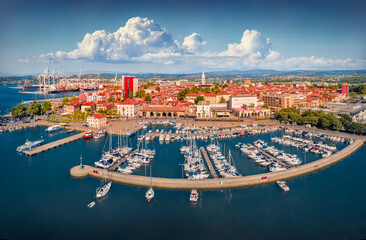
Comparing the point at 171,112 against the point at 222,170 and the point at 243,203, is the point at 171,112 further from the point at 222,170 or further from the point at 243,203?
the point at 243,203

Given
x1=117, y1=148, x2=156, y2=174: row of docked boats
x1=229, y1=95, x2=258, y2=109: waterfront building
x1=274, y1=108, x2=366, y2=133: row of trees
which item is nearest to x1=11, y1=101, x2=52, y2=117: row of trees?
x1=117, y1=148, x2=156, y2=174: row of docked boats

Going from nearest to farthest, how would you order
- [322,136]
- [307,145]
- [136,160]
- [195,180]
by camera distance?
[195,180]
[136,160]
[307,145]
[322,136]

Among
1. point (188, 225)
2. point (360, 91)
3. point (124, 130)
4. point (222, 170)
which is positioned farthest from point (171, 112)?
point (360, 91)

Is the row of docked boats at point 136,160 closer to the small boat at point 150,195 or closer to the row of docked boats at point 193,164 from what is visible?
the row of docked boats at point 193,164

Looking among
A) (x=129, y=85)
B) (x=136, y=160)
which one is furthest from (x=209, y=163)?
(x=129, y=85)

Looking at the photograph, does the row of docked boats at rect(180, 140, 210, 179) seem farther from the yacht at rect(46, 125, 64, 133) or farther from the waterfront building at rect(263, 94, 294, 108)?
the waterfront building at rect(263, 94, 294, 108)

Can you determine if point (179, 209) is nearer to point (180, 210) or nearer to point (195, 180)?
point (180, 210)

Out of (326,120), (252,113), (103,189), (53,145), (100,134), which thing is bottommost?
(103,189)
